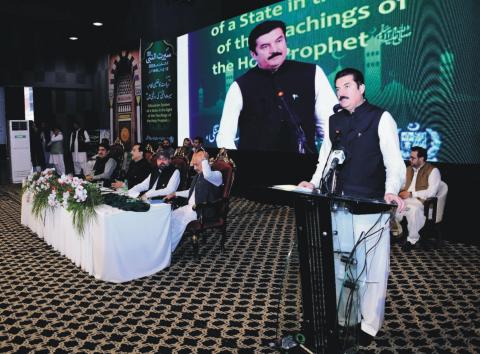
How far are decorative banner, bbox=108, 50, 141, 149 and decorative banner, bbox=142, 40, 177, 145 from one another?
2.01 ft

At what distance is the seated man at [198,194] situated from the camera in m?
4.77

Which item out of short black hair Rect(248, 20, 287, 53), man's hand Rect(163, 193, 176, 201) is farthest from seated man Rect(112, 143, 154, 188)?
A: short black hair Rect(248, 20, 287, 53)

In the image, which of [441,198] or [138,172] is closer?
[441,198]

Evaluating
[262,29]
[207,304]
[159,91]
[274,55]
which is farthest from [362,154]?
[159,91]

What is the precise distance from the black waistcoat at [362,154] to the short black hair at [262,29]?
4.67m

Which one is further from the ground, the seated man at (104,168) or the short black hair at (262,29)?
the short black hair at (262,29)

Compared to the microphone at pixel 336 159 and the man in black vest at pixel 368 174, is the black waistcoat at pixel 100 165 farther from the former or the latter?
the microphone at pixel 336 159

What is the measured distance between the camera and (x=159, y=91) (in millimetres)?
10438

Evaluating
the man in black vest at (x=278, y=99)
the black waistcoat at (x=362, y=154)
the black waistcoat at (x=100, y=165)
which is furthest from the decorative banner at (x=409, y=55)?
the black waistcoat at (x=100, y=165)

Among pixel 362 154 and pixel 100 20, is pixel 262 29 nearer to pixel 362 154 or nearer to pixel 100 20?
pixel 362 154

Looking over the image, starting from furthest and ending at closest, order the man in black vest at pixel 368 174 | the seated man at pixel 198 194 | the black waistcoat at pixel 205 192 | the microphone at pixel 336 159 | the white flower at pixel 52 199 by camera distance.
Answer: the black waistcoat at pixel 205 192
the seated man at pixel 198 194
the white flower at pixel 52 199
the man in black vest at pixel 368 174
the microphone at pixel 336 159

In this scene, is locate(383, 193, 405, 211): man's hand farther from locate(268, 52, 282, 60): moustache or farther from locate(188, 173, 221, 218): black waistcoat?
locate(268, 52, 282, 60): moustache

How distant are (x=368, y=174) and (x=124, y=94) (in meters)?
10.6

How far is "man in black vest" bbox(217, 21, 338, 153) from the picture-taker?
674 centimetres
